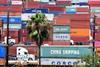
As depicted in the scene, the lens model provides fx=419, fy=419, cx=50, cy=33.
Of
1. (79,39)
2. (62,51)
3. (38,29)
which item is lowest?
(79,39)

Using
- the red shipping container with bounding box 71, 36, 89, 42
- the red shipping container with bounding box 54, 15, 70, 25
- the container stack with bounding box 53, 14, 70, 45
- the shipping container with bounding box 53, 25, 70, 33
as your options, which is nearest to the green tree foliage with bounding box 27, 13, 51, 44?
the container stack with bounding box 53, 14, 70, 45

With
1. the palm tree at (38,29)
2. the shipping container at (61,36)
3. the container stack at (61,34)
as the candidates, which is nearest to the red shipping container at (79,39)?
the container stack at (61,34)

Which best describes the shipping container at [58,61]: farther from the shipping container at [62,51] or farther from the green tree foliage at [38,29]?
the green tree foliage at [38,29]

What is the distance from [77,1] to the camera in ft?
352

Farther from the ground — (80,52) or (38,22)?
(38,22)

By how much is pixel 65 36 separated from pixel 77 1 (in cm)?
4542

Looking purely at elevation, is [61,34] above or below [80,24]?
below

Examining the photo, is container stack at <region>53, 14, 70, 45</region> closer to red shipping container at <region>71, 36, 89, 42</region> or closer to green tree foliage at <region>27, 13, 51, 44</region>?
red shipping container at <region>71, 36, 89, 42</region>

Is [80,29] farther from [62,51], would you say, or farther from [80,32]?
[62,51]

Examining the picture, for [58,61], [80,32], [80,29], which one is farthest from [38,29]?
[80,29]

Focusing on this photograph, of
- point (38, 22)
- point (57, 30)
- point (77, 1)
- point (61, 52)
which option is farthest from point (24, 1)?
point (38, 22)

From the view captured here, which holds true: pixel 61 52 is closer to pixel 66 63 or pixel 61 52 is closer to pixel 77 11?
pixel 66 63

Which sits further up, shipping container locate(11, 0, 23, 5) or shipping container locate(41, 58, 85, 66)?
shipping container locate(11, 0, 23, 5)

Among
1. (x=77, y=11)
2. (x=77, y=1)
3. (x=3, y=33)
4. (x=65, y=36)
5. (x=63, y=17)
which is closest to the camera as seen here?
(x=65, y=36)
